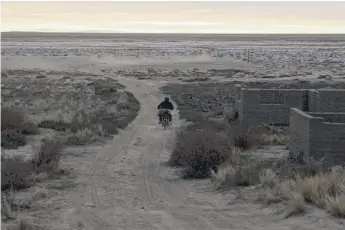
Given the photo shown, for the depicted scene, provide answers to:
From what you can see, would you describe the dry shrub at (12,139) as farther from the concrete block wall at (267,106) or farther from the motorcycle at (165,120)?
the concrete block wall at (267,106)

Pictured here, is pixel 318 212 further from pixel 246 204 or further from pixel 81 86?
pixel 81 86

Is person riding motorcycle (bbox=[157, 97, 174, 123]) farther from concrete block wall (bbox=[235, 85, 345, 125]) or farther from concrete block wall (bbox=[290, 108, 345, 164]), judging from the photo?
concrete block wall (bbox=[290, 108, 345, 164])

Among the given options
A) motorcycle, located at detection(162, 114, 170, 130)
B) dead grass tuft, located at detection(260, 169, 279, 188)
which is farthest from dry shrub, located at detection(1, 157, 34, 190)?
motorcycle, located at detection(162, 114, 170, 130)

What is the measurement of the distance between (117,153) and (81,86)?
31.0 m

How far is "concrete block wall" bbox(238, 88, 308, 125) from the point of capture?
21.9m

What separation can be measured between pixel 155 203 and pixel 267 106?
11.4 metres

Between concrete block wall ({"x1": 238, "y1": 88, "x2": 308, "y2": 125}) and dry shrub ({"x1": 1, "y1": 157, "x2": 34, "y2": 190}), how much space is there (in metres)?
10.2

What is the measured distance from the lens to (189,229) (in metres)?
9.52

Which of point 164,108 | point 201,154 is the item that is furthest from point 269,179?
point 164,108

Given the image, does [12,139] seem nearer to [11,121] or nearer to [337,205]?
[11,121]

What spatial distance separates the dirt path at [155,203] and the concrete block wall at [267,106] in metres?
5.49

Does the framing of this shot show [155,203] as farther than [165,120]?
No

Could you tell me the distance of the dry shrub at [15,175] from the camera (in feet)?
40.1

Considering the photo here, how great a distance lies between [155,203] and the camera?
1136cm
